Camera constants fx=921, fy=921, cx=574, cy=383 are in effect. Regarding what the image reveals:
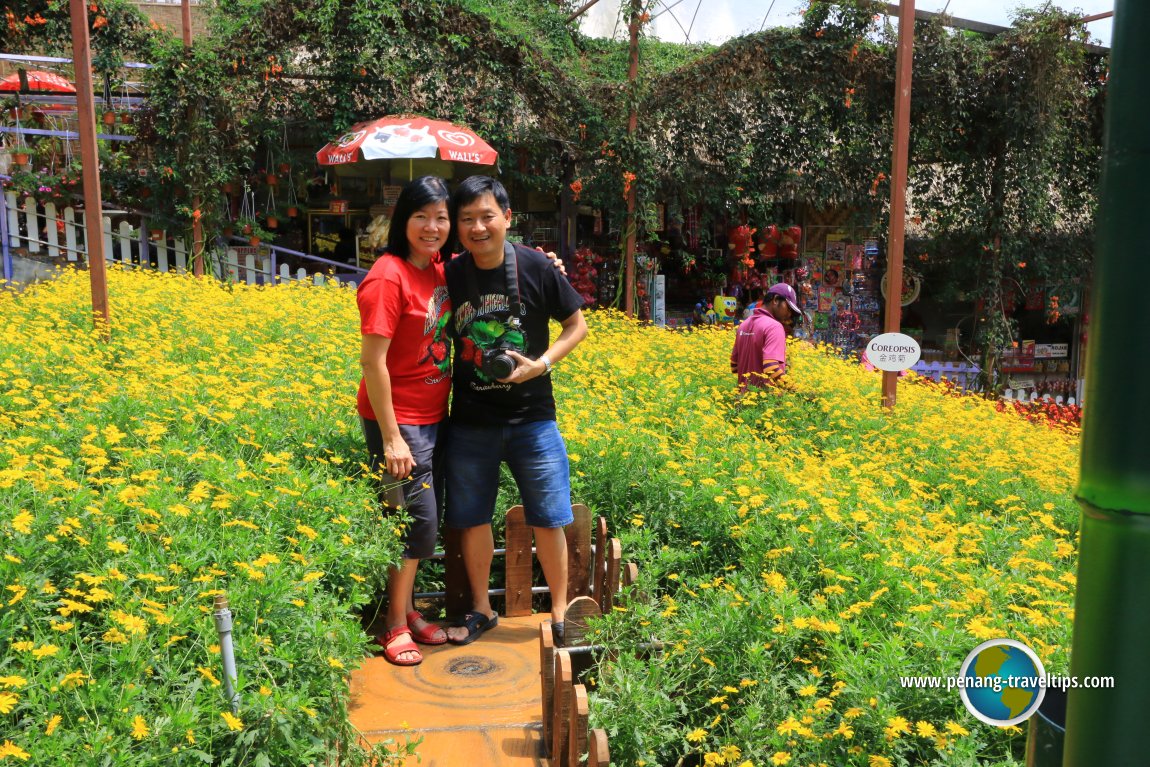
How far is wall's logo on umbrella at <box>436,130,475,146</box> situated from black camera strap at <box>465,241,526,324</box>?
21.6 ft

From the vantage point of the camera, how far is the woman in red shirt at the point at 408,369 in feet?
9.99

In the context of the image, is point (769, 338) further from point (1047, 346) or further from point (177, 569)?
point (1047, 346)

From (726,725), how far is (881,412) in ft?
12.3

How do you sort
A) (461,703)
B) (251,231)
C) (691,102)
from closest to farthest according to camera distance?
(461,703), (251,231), (691,102)

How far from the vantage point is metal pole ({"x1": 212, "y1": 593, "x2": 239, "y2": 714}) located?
1.89 m

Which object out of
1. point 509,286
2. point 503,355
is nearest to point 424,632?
point 503,355

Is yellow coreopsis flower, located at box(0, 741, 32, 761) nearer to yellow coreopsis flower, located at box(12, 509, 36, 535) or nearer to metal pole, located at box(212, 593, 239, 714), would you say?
metal pole, located at box(212, 593, 239, 714)

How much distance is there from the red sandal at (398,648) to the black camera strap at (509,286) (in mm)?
1172

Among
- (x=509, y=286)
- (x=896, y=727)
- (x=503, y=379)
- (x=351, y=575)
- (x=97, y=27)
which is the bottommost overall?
(x=896, y=727)

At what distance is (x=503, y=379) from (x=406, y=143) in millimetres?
6717

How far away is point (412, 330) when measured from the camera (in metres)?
3.18

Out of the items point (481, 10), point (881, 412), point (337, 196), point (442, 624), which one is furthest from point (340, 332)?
point (481, 10)

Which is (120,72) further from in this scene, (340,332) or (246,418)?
(246,418)

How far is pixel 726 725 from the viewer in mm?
2537
